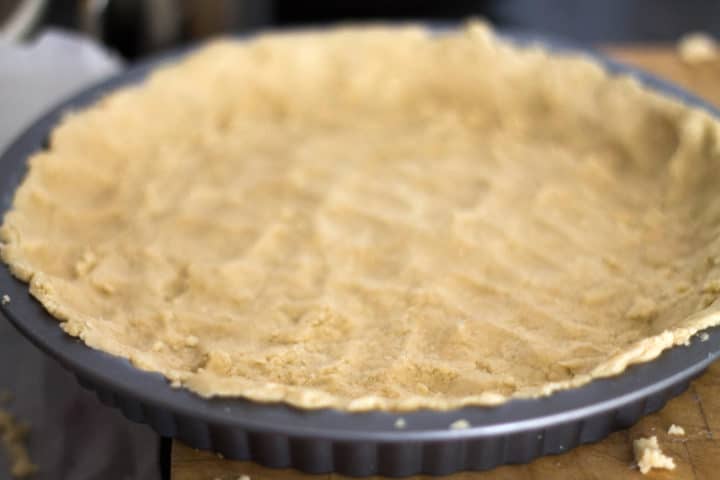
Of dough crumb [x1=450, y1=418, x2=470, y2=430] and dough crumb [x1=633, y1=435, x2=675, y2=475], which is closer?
dough crumb [x1=450, y1=418, x2=470, y2=430]

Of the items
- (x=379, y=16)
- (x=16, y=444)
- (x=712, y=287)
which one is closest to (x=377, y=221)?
(x=712, y=287)

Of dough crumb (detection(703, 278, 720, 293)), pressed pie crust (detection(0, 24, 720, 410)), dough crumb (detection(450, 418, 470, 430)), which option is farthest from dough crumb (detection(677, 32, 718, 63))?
dough crumb (detection(450, 418, 470, 430))

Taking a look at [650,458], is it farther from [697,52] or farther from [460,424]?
[697,52]

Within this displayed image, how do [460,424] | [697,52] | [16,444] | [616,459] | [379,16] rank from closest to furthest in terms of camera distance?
[460,424], [616,459], [16,444], [697,52], [379,16]

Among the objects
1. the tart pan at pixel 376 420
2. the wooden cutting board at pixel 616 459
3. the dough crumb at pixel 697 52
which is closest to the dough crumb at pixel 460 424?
the tart pan at pixel 376 420

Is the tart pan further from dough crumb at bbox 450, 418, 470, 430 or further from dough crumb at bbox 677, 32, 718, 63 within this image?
dough crumb at bbox 677, 32, 718, 63

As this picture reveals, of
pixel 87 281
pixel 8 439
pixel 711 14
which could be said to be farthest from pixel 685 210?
pixel 711 14

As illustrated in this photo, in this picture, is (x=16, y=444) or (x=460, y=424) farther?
(x=16, y=444)

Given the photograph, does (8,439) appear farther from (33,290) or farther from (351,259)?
(351,259)
